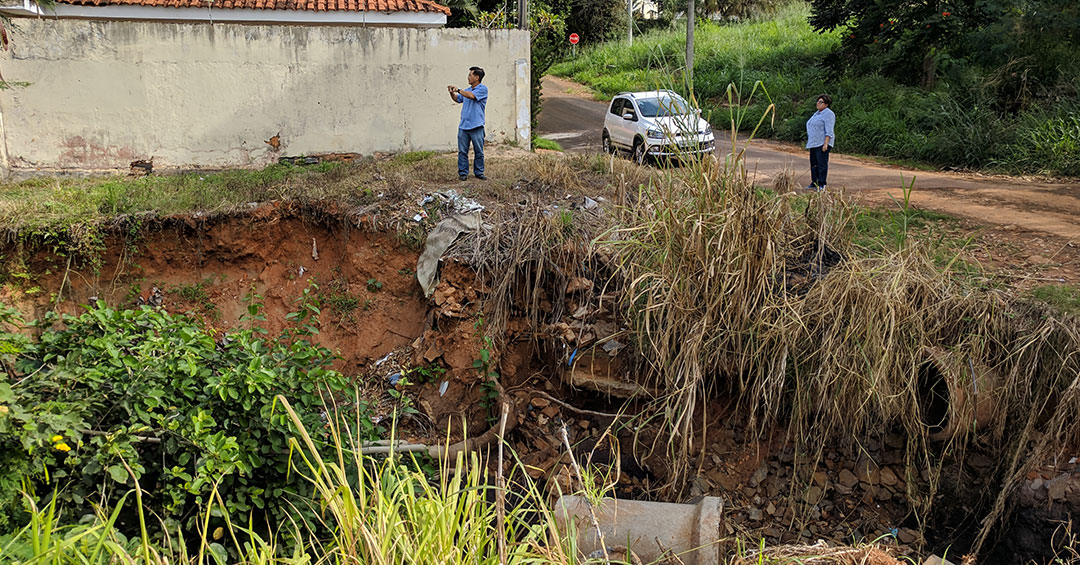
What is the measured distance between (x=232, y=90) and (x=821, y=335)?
867cm

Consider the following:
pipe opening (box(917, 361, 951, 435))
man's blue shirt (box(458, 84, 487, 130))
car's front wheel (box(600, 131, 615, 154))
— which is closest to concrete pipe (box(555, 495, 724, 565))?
pipe opening (box(917, 361, 951, 435))

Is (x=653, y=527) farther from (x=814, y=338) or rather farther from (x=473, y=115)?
(x=473, y=115)

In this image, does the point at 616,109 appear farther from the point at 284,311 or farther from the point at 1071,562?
the point at 1071,562

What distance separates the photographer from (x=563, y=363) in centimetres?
614

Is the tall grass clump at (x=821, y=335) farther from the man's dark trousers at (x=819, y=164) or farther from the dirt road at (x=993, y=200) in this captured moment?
the man's dark trousers at (x=819, y=164)

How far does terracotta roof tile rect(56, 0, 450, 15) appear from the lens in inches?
459

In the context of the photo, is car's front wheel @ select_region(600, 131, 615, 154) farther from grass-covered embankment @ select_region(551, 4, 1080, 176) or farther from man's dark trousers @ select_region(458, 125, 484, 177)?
man's dark trousers @ select_region(458, 125, 484, 177)

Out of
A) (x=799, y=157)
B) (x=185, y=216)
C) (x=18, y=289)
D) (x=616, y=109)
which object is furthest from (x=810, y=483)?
(x=799, y=157)

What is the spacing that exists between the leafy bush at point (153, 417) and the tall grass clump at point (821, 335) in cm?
232

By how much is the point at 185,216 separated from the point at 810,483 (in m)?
6.32

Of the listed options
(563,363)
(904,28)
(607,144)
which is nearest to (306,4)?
(607,144)

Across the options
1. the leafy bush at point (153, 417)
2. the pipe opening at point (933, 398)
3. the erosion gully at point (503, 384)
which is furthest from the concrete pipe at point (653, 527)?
the pipe opening at point (933, 398)

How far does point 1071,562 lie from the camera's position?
13.2 ft

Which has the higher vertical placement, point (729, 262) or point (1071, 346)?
point (729, 262)
